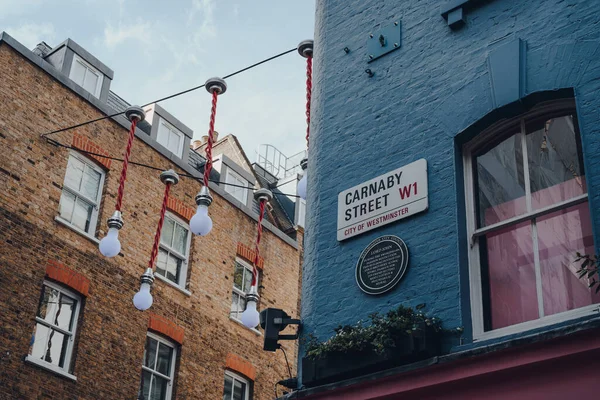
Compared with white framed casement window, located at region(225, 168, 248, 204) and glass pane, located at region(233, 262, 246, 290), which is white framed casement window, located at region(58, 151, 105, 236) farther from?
white framed casement window, located at region(225, 168, 248, 204)

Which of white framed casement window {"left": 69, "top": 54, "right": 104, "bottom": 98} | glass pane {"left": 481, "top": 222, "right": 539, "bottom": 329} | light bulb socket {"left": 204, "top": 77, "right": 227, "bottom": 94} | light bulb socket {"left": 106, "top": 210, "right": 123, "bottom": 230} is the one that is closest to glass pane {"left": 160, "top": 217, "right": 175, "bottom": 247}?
white framed casement window {"left": 69, "top": 54, "right": 104, "bottom": 98}

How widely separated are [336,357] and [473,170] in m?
2.26

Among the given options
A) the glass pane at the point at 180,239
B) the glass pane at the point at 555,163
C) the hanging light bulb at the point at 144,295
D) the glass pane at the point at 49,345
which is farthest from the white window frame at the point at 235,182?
the glass pane at the point at 555,163

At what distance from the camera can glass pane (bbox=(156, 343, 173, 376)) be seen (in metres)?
18.2

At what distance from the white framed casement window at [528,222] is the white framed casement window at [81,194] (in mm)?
11115

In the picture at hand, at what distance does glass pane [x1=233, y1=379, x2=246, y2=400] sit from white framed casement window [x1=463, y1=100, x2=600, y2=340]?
43.3 feet

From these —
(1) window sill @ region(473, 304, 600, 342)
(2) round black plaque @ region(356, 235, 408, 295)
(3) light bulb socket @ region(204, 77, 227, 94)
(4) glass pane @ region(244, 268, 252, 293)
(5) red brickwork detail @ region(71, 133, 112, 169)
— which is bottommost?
(1) window sill @ region(473, 304, 600, 342)

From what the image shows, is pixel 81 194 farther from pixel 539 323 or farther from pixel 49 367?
pixel 539 323

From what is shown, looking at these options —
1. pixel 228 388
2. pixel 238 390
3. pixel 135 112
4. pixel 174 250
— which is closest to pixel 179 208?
pixel 174 250

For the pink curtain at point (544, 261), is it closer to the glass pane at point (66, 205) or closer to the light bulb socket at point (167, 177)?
the light bulb socket at point (167, 177)

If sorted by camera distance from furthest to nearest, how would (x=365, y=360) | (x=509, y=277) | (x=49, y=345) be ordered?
(x=49, y=345) → (x=365, y=360) → (x=509, y=277)

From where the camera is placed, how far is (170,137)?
2138cm

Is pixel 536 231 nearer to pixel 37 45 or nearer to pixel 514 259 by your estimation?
pixel 514 259

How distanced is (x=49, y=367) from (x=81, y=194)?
12.8 ft
